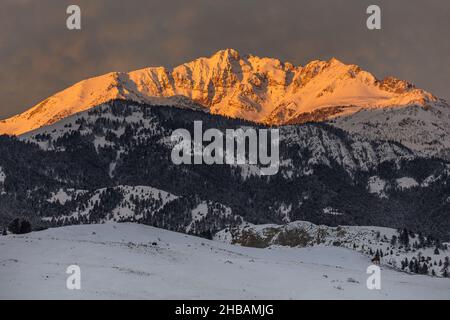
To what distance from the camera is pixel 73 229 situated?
109250 mm

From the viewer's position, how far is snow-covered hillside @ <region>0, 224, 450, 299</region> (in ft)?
184

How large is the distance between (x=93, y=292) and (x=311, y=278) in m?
20.7

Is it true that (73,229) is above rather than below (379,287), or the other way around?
above

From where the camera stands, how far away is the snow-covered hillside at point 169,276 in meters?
56.1

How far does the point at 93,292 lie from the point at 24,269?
9953mm

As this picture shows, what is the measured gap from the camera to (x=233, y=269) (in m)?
71.5

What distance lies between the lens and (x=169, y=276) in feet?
211
